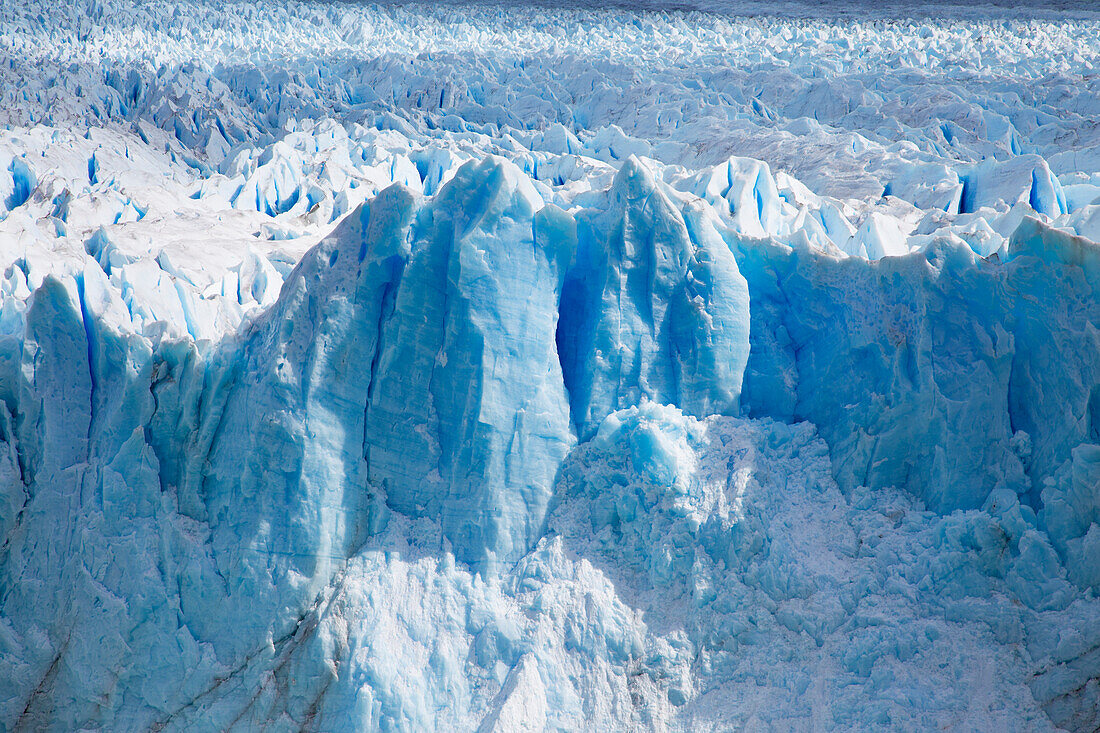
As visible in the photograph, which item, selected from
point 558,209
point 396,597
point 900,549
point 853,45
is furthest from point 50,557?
point 853,45

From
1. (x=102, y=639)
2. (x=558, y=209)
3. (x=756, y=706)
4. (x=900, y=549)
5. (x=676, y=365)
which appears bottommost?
(x=102, y=639)

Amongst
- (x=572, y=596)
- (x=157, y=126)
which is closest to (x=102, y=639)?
(x=572, y=596)

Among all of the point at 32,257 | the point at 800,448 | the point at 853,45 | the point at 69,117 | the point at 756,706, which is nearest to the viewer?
the point at 756,706

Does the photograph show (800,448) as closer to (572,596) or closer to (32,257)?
(572,596)

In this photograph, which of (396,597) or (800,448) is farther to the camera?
(800,448)

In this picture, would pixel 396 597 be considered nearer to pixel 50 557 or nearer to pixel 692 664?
pixel 692 664

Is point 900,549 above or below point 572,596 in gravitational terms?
above

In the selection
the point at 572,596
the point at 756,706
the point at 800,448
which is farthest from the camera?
the point at 800,448

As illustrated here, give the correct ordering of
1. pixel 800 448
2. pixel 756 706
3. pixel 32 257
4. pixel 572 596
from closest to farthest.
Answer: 1. pixel 756 706
2. pixel 572 596
3. pixel 800 448
4. pixel 32 257

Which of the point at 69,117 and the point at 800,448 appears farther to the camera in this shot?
the point at 69,117
